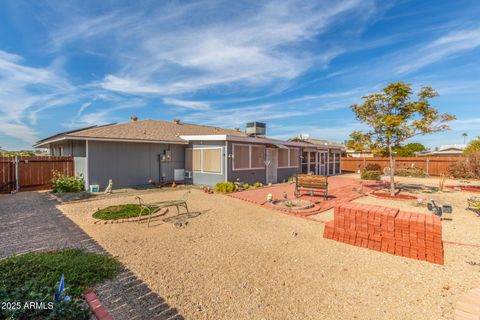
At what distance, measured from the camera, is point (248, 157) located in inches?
580

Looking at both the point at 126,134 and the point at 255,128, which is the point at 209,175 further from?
the point at 255,128

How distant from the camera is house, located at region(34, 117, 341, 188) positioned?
1262 cm

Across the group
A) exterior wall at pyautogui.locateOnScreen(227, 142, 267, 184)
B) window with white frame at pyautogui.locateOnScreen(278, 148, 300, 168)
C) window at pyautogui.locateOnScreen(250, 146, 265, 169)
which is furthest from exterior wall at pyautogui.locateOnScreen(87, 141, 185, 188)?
window with white frame at pyautogui.locateOnScreen(278, 148, 300, 168)

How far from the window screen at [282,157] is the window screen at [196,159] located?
608 cm

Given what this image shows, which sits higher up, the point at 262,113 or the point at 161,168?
the point at 262,113

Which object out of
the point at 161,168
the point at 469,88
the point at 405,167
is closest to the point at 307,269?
the point at 161,168

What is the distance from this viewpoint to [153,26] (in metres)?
11.9

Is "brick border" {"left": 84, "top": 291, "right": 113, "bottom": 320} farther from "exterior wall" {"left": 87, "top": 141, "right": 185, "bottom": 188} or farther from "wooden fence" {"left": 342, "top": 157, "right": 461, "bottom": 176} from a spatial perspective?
"wooden fence" {"left": 342, "top": 157, "right": 461, "bottom": 176}

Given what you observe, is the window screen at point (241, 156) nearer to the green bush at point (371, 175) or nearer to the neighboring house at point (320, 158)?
the neighboring house at point (320, 158)

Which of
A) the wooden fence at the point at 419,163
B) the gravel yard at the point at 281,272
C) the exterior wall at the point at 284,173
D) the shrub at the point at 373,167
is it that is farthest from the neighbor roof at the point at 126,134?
the wooden fence at the point at 419,163

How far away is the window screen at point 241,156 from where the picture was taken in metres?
13.9

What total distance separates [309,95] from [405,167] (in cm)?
1347

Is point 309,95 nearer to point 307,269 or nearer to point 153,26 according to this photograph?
point 153,26

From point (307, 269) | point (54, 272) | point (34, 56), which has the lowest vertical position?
point (307, 269)
